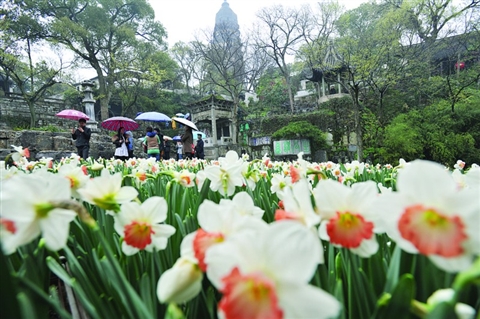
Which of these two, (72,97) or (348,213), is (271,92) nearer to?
(72,97)

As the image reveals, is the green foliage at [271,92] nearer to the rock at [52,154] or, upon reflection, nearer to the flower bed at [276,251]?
the rock at [52,154]

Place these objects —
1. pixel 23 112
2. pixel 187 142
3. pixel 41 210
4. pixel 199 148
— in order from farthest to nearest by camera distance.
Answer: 1. pixel 23 112
2. pixel 199 148
3. pixel 187 142
4. pixel 41 210

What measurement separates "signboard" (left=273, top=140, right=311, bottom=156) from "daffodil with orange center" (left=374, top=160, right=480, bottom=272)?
10633 millimetres

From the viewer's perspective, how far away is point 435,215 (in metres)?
0.30

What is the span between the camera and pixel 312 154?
1109 cm

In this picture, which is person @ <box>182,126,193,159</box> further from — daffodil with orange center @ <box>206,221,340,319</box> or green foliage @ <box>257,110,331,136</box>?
green foliage @ <box>257,110,331,136</box>

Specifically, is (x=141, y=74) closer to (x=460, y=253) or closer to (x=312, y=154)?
(x=312, y=154)

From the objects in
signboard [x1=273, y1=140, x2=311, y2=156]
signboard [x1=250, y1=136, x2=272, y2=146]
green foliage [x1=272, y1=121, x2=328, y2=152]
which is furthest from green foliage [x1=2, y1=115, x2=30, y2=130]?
green foliage [x1=272, y1=121, x2=328, y2=152]

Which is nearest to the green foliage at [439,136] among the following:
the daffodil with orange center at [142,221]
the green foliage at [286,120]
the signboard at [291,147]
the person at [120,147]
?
the signboard at [291,147]

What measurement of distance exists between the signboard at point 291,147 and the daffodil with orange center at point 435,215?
1063 cm

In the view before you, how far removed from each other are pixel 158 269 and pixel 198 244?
26 cm

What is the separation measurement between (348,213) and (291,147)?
10692 mm

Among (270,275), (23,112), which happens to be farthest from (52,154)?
(23,112)

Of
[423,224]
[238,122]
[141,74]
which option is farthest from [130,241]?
[141,74]
